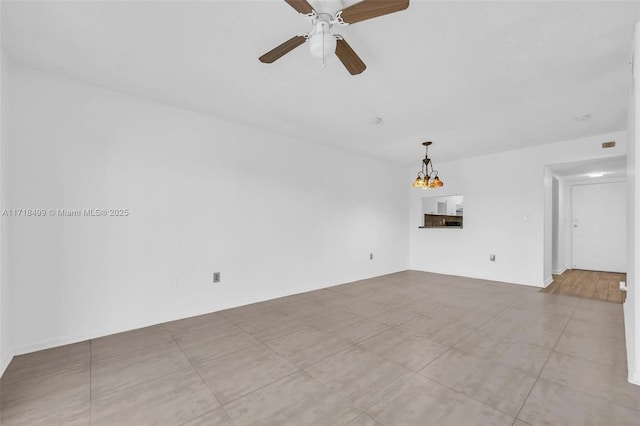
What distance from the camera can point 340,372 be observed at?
220 centimetres

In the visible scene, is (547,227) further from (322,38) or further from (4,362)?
(4,362)

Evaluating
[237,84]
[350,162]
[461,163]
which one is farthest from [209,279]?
[461,163]

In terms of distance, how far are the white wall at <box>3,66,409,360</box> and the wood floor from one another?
166 inches

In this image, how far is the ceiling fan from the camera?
1511mm

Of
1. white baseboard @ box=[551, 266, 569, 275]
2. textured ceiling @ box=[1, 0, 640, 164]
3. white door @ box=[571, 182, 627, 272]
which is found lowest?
white baseboard @ box=[551, 266, 569, 275]

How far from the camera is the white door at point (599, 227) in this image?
618cm

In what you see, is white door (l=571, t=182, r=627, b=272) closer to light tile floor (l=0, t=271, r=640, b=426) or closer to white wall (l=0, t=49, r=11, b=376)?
light tile floor (l=0, t=271, r=640, b=426)

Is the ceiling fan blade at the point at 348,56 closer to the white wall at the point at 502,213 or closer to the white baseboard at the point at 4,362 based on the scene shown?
the white baseboard at the point at 4,362

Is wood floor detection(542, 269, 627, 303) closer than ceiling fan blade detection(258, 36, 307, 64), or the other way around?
ceiling fan blade detection(258, 36, 307, 64)

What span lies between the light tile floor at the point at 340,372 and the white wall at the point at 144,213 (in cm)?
37

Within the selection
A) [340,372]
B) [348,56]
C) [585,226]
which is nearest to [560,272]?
[585,226]

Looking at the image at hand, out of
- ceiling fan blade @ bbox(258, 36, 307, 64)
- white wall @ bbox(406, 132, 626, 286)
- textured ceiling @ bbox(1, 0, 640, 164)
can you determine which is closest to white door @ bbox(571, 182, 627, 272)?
white wall @ bbox(406, 132, 626, 286)

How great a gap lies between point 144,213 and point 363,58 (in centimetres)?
288

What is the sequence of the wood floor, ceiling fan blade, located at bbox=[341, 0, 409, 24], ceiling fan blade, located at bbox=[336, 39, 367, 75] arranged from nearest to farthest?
ceiling fan blade, located at bbox=[341, 0, 409, 24], ceiling fan blade, located at bbox=[336, 39, 367, 75], the wood floor
